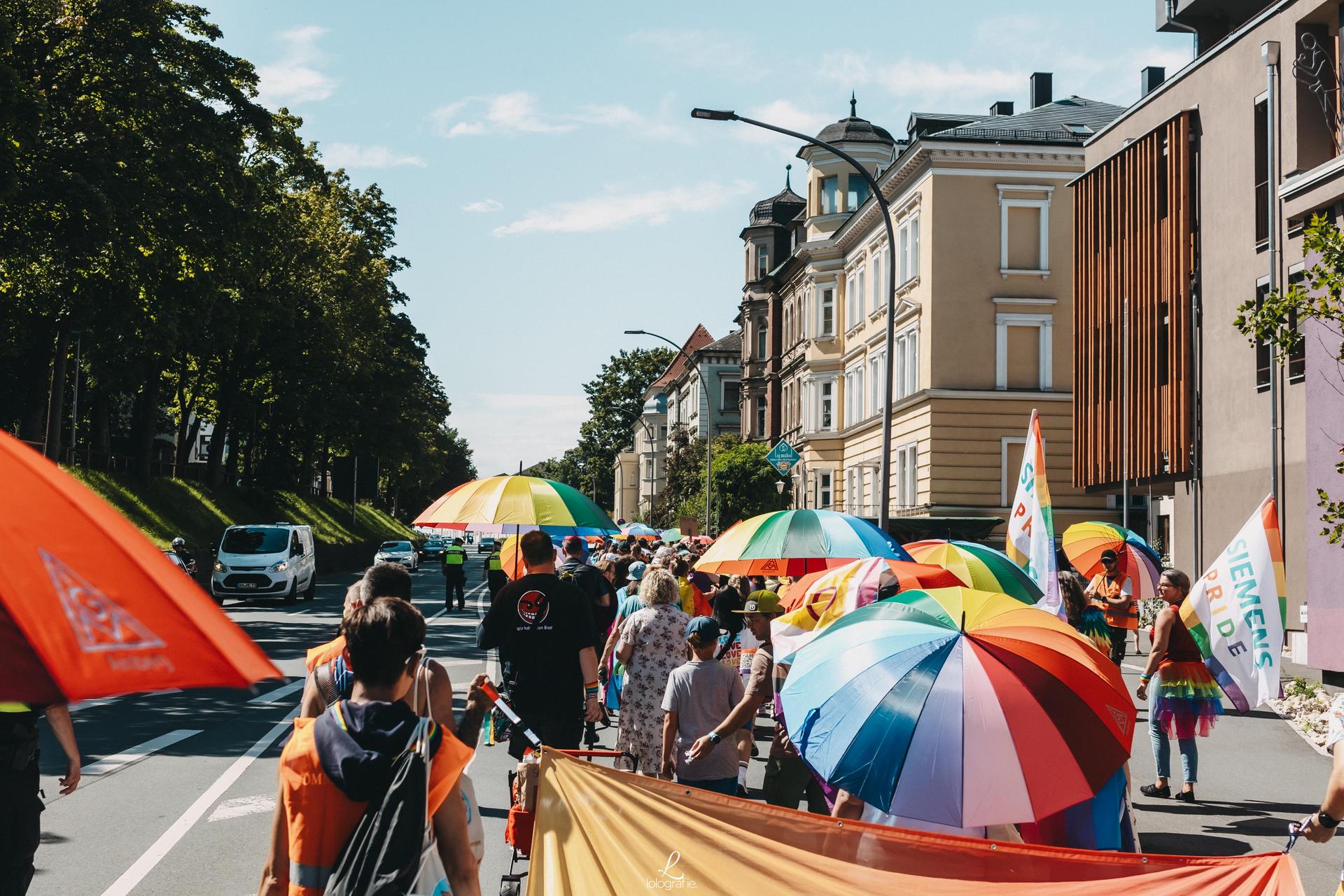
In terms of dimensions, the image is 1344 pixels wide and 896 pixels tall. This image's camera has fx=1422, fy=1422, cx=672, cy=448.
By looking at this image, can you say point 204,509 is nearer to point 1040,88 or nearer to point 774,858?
point 1040,88

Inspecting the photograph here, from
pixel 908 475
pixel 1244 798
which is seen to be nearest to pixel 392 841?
pixel 1244 798

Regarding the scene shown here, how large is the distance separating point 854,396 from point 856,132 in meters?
10.9

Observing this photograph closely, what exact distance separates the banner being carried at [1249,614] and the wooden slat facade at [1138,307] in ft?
71.2

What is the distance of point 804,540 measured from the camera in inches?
482

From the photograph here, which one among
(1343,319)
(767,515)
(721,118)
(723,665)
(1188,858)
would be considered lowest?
(1188,858)

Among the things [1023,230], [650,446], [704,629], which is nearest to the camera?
[704,629]

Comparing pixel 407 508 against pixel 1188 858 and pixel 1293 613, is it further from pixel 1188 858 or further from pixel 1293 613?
pixel 1188 858

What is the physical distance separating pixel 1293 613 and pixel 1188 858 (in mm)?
21019

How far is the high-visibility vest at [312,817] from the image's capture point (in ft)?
12.3

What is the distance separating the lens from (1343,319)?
47.4 ft

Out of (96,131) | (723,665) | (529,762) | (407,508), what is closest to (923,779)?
(529,762)

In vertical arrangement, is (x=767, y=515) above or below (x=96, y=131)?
below

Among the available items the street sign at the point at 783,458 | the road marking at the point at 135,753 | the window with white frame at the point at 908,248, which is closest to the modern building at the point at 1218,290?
the street sign at the point at 783,458

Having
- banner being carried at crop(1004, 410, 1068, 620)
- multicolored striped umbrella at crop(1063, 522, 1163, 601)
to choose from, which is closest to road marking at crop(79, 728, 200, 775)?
banner being carried at crop(1004, 410, 1068, 620)
